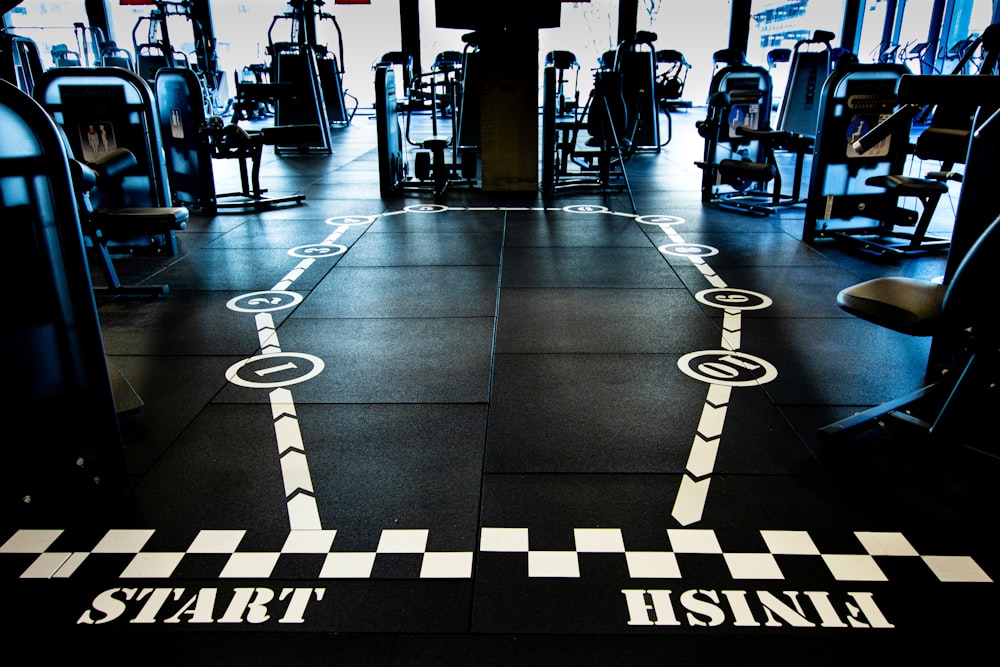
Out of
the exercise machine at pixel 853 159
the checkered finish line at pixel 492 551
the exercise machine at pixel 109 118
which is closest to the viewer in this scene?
the checkered finish line at pixel 492 551

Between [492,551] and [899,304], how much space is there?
138 cm

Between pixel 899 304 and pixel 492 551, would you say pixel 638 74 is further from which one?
pixel 492 551

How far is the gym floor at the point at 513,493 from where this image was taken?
148cm

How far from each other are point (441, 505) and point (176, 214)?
2237 mm

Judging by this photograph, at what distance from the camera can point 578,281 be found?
4074 millimetres

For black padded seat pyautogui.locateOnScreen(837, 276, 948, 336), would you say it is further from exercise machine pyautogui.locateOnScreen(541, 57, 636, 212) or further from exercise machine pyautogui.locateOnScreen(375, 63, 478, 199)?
exercise machine pyautogui.locateOnScreen(375, 63, 478, 199)

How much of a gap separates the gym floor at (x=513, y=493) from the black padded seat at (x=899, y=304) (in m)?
0.42

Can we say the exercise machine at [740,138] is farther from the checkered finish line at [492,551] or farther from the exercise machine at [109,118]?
the checkered finish line at [492,551]

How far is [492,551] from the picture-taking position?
5.65ft

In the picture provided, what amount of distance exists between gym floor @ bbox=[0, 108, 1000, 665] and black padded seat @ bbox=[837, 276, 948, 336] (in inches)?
16.7

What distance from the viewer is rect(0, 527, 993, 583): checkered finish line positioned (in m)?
1.65

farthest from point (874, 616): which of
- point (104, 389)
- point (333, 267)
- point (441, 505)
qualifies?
point (333, 267)

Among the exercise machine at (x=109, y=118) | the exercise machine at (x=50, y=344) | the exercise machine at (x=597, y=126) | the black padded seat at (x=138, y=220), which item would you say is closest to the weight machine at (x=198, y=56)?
the exercise machine at (x=597, y=126)

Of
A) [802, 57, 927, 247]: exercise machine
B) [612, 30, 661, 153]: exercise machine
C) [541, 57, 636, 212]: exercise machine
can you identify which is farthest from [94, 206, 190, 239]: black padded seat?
[612, 30, 661, 153]: exercise machine
